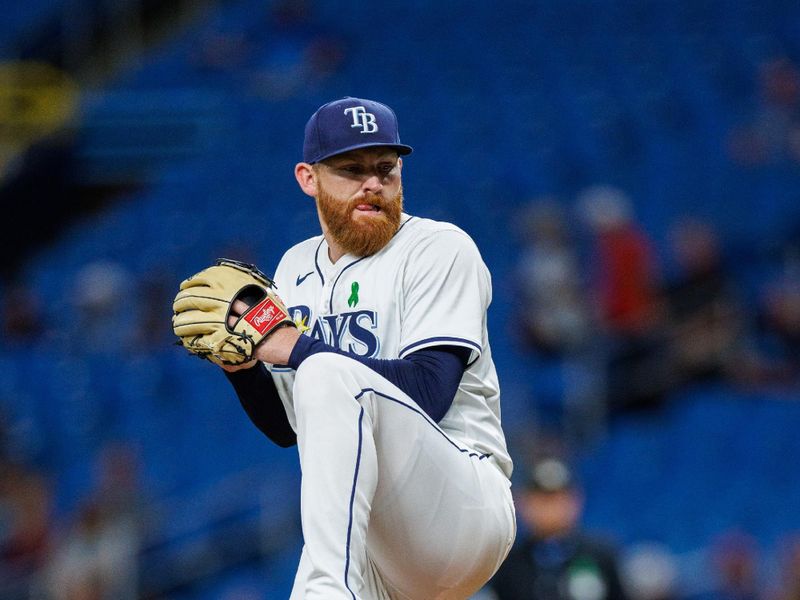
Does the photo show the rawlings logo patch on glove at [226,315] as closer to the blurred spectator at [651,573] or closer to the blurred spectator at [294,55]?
the blurred spectator at [651,573]

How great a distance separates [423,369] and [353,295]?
32 centimetres

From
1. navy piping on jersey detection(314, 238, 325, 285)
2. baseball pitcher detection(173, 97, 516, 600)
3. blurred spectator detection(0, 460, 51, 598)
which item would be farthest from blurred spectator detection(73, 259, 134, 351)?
baseball pitcher detection(173, 97, 516, 600)

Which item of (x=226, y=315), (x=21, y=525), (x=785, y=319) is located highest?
(x=226, y=315)

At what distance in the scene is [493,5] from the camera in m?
11.8

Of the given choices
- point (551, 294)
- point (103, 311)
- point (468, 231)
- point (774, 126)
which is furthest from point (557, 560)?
point (774, 126)

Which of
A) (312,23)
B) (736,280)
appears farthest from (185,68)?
(736,280)

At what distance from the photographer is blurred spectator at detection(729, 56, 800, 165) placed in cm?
944

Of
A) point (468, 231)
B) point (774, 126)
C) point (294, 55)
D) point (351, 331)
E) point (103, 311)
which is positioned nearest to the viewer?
point (351, 331)

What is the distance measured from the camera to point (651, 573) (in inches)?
249

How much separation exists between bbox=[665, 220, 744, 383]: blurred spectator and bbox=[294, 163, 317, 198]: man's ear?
16.2ft

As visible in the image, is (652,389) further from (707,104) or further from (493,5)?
(493,5)

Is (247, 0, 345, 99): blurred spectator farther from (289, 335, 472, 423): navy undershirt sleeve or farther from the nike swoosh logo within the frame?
(289, 335, 472, 423): navy undershirt sleeve

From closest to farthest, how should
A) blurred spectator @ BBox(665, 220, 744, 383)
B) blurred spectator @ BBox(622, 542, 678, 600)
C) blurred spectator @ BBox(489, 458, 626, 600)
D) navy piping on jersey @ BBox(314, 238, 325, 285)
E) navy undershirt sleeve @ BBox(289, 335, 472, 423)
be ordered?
1. navy undershirt sleeve @ BBox(289, 335, 472, 423)
2. navy piping on jersey @ BBox(314, 238, 325, 285)
3. blurred spectator @ BBox(489, 458, 626, 600)
4. blurred spectator @ BBox(622, 542, 678, 600)
5. blurred spectator @ BBox(665, 220, 744, 383)

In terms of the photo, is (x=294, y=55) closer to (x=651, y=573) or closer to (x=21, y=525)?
(x=21, y=525)
